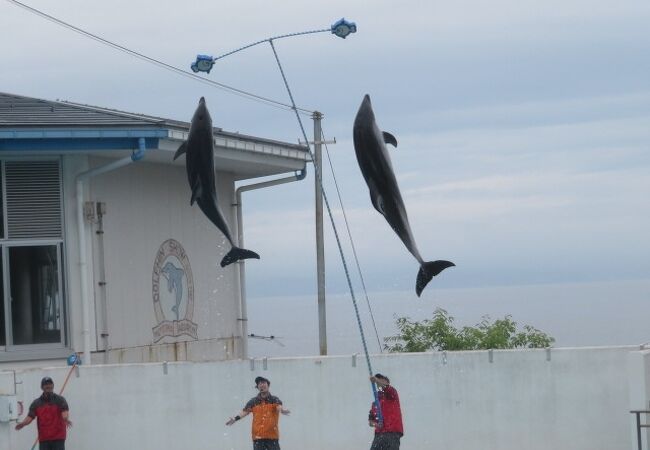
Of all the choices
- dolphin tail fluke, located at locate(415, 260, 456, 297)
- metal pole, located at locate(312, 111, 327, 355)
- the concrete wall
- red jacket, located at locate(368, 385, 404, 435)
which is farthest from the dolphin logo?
dolphin tail fluke, located at locate(415, 260, 456, 297)

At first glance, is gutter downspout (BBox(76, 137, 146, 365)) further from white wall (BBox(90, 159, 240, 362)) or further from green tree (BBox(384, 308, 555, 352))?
green tree (BBox(384, 308, 555, 352))

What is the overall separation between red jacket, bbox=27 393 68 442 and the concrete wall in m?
0.88

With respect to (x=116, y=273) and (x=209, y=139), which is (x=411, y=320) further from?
(x=209, y=139)

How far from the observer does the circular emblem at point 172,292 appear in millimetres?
20641

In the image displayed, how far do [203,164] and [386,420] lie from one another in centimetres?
521

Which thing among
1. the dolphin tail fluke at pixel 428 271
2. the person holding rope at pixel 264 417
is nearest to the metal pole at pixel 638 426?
the person holding rope at pixel 264 417

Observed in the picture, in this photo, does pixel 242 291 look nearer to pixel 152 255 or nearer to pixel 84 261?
pixel 152 255

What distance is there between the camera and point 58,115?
19828mm

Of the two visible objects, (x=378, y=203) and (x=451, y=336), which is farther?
(x=451, y=336)

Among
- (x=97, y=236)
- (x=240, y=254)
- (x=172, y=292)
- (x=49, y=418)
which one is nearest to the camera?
(x=240, y=254)

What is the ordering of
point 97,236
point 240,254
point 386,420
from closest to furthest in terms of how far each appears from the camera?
point 240,254 → point 386,420 → point 97,236

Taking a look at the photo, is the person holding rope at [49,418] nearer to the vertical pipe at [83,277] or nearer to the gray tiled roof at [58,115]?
the vertical pipe at [83,277]

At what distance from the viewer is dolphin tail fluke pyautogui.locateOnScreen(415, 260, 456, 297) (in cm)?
1093

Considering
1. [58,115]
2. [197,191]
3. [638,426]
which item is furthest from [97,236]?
[638,426]
